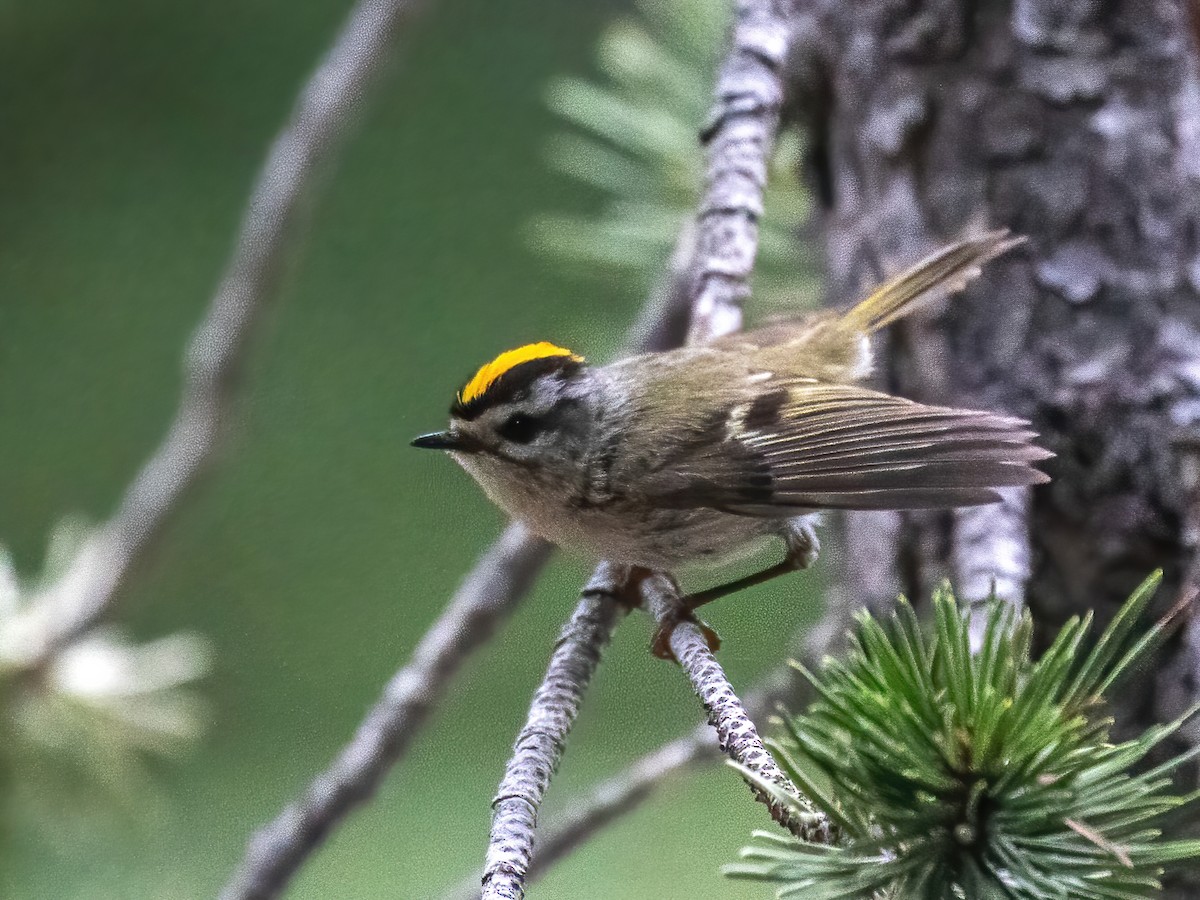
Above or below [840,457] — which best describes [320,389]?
above

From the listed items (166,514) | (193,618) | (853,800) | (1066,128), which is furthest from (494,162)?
(853,800)

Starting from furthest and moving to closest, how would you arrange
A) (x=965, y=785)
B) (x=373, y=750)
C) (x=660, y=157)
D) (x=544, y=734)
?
(x=660, y=157), (x=373, y=750), (x=544, y=734), (x=965, y=785)

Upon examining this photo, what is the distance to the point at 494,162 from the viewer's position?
6.13ft

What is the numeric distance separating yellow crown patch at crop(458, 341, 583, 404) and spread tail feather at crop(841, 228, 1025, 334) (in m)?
0.27

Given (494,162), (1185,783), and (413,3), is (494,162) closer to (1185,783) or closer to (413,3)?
(413,3)

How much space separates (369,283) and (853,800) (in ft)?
5.27

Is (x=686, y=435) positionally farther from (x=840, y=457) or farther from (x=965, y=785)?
(x=965, y=785)

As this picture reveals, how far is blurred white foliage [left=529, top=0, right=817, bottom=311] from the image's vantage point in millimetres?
1134

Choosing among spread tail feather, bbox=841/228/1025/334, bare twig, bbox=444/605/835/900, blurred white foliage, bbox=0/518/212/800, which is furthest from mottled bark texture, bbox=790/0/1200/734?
blurred white foliage, bbox=0/518/212/800

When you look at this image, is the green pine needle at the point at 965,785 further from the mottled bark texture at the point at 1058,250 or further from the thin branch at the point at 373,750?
the thin branch at the point at 373,750

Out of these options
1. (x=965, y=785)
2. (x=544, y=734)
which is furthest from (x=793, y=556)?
(x=965, y=785)

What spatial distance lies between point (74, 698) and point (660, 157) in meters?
0.79

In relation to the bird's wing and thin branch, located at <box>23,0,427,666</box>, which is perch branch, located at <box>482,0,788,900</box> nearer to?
the bird's wing

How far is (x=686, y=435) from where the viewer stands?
913mm
